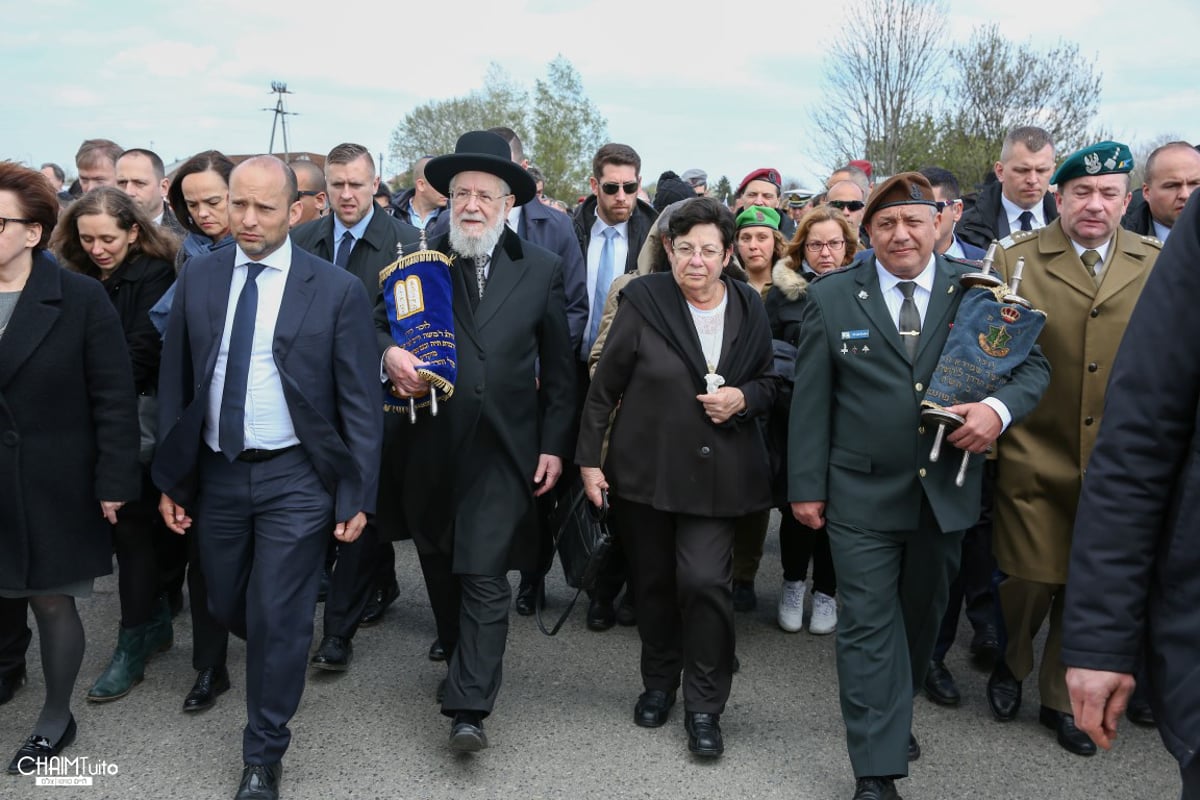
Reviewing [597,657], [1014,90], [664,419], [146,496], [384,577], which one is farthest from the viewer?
[1014,90]

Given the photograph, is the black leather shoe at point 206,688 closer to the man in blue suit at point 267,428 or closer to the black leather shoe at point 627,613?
the man in blue suit at point 267,428

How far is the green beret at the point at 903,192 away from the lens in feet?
12.2

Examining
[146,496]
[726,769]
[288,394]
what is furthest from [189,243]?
[726,769]

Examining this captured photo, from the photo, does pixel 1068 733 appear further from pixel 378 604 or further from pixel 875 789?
pixel 378 604

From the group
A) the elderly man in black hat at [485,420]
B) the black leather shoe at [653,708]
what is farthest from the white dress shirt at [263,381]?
the black leather shoe at [653,708]

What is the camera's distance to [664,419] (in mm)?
4082

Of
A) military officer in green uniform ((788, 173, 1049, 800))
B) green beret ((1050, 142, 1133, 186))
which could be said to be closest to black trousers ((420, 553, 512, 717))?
military officer in green uniform ((788, 173, 1049, 800))

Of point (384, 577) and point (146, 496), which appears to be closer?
point (146, 496)

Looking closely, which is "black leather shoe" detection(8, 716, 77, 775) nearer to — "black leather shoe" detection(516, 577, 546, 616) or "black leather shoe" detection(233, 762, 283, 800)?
"black leather shoe" detection(233, 762, 283, 800)

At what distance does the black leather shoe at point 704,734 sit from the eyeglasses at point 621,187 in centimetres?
316

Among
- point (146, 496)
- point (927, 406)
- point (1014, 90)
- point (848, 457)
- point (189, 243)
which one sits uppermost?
point (1014, 90)

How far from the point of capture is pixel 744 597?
5.68 meters

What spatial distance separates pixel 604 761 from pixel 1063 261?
2.66 metres

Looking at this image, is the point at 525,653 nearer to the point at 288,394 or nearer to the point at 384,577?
the point at 384,577
